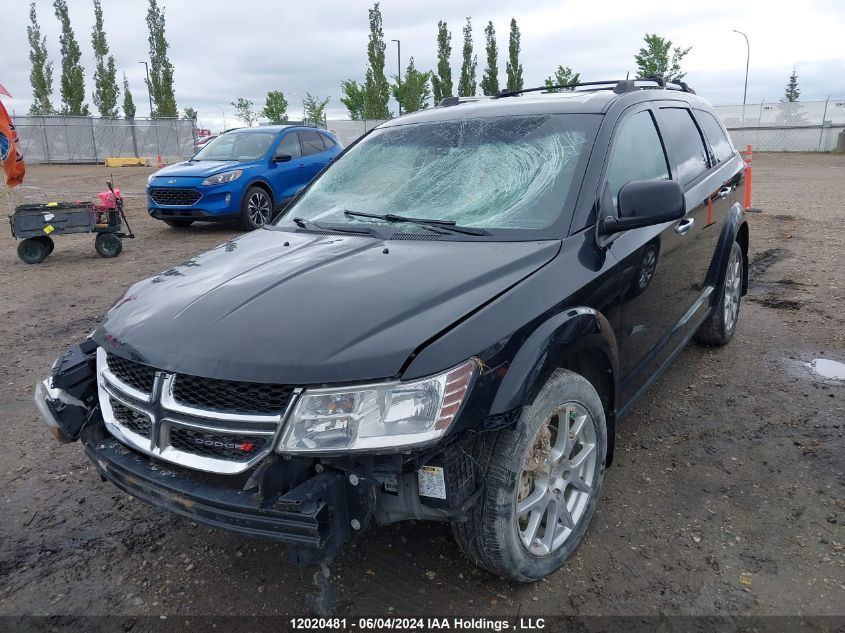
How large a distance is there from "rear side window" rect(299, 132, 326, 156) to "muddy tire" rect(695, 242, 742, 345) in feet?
29.0

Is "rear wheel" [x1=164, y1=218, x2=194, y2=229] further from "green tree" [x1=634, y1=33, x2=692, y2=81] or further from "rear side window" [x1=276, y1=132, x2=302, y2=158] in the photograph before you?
"green tree" [x1=634, y1=33, x2=692, y2=81]

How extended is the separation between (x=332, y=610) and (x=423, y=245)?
1446 mm

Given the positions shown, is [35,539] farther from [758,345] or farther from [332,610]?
[758,345]

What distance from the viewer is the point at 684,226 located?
3.63 meters

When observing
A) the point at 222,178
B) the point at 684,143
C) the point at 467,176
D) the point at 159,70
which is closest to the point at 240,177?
the point at 222,178

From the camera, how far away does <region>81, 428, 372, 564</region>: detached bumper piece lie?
77.5 inches

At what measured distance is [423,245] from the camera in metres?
2.80

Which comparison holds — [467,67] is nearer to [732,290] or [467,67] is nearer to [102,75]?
[102,75]

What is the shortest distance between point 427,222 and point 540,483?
125 cm

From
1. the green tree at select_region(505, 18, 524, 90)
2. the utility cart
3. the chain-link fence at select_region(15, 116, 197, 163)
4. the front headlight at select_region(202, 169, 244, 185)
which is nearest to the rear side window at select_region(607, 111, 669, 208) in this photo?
the utility cart

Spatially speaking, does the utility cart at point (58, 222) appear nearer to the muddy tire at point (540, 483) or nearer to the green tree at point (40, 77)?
the muddy tire at point (540, 483)

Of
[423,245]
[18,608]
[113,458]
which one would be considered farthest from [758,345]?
[18,608]

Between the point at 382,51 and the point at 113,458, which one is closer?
the point at 113,458

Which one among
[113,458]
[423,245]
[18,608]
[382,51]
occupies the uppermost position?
[382,51]
